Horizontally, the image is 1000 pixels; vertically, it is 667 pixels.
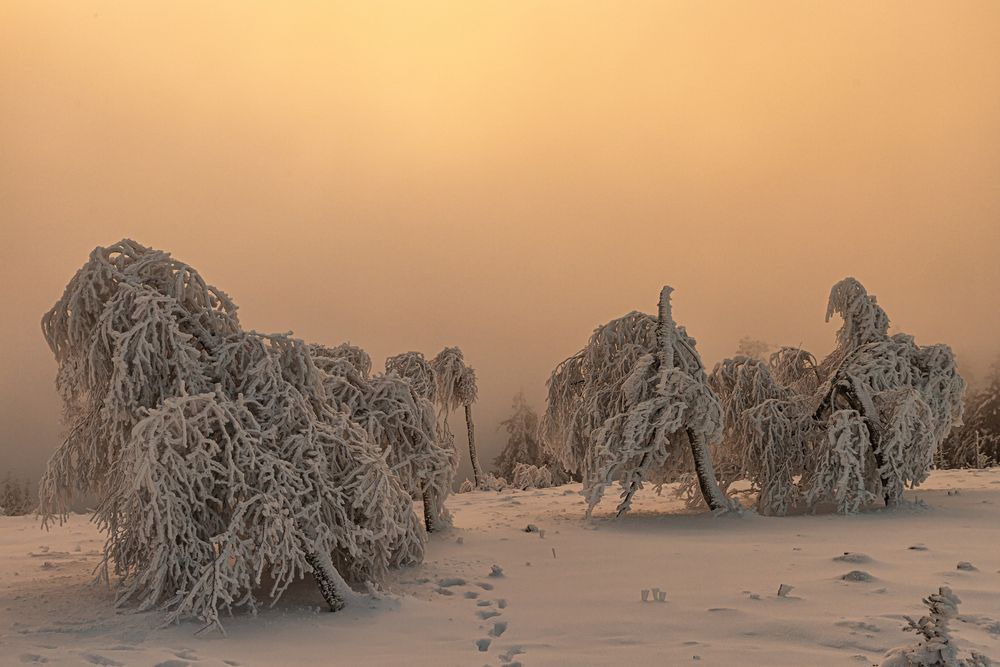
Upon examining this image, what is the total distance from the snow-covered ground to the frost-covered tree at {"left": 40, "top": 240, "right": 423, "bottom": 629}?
0.42m

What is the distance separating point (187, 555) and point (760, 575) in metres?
5.39

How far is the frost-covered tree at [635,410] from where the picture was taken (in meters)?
Result: 12.1

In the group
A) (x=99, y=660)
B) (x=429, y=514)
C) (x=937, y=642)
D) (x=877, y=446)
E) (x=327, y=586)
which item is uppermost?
(x=877, y=446)

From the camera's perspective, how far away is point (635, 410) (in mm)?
11984

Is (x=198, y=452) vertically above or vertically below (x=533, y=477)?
above

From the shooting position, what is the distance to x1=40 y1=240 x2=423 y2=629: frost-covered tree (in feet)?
21.7

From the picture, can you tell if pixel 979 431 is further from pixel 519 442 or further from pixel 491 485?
pixel 491 485

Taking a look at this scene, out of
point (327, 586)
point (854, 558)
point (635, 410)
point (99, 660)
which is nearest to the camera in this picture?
point (99, 660)

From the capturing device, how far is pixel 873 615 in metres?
5.83

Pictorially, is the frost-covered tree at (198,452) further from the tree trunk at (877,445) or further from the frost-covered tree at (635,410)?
the tree trunk at (877,445)

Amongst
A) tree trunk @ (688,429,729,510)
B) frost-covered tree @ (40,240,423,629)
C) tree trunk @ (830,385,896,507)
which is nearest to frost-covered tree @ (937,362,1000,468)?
tree trunk @ (830,385,896,507)

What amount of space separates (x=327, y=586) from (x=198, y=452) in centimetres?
169

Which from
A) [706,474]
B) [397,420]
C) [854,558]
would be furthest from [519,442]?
[854,558]

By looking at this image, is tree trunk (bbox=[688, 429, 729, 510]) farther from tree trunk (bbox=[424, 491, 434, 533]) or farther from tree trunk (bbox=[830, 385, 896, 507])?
tree trunk (bbox=[424, 491, 434, 533])
